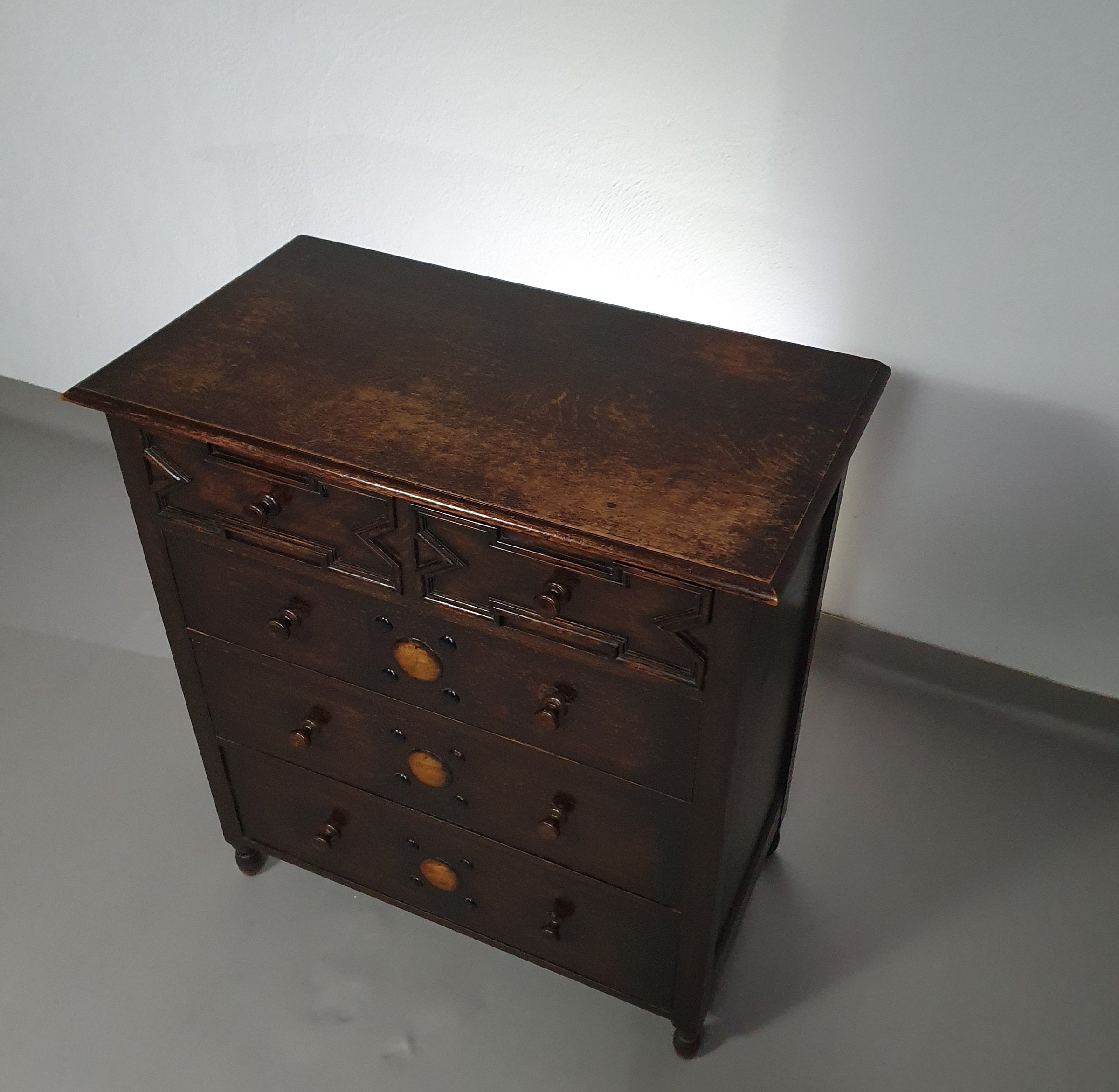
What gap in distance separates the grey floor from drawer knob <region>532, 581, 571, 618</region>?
2.64ft

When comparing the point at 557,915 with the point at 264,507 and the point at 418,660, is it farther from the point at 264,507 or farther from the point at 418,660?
the point at 264,507

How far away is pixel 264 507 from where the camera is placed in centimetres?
134

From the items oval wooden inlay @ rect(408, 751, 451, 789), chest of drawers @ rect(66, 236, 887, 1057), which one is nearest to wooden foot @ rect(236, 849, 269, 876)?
chest of drawers @ rect(66, 236, 887, 1057)

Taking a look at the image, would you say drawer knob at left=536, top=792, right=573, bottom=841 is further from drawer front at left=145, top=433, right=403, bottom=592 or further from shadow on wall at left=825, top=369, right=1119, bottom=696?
shadow on wall at left=825, top=369, right=1119, bottom=696

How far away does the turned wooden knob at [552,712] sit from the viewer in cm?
132

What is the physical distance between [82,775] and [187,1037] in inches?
23.1

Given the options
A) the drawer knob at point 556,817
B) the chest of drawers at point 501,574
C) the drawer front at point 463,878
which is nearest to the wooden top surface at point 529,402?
the chest of drawers at point 501,574

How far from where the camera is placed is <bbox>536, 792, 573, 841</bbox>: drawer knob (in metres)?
1.44

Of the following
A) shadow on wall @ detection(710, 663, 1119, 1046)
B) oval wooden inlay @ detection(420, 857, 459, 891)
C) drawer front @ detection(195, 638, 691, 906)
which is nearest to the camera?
drawer front @ detection(195, 638, 691, 906)

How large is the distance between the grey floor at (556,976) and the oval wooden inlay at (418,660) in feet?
2.03

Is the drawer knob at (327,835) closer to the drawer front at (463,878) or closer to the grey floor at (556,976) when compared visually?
the drawer front at (463,878)

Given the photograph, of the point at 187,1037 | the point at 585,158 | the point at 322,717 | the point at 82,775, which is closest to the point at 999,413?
the point at 585,158

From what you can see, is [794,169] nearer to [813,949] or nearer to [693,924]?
[693,924]

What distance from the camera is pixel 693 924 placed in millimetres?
1460
